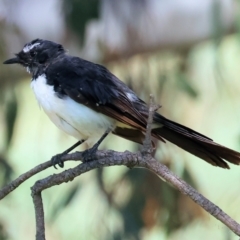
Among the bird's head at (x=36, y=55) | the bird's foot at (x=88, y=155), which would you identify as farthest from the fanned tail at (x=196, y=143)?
the bird's head at (x=36, y=55)

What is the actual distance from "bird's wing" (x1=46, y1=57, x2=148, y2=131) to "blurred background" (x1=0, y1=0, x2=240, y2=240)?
18.9 inches

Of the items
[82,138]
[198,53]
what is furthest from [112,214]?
[198,53]

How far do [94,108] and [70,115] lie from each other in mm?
79

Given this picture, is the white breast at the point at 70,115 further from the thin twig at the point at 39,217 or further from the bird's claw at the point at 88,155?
the thin twig at the point at 39,217

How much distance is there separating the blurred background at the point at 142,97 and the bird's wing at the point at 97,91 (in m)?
0.48

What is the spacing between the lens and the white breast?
2.07 m

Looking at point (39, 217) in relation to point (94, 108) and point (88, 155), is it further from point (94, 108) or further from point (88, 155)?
point (94, 108)

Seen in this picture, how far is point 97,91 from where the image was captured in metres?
2.12

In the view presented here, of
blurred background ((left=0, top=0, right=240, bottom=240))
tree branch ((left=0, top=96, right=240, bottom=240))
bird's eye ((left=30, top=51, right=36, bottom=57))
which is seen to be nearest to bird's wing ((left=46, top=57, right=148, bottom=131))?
bird's eye ((left=30, top=51, right=36, bottom=57))

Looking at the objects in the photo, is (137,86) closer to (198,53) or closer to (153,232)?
(153,232)

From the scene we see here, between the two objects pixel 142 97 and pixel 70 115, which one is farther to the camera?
pixel 142 97

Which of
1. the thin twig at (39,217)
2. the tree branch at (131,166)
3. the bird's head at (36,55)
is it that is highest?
the bird's head at (36,55)

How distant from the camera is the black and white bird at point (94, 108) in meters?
2.06

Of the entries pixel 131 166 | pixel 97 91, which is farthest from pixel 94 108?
pixel 131 166
